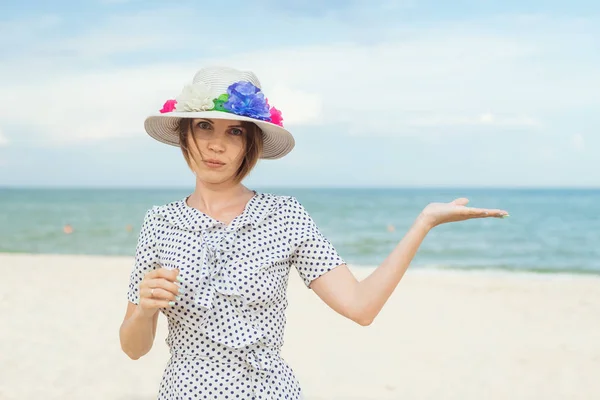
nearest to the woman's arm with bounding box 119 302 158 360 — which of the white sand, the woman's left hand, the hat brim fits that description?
the hat brim

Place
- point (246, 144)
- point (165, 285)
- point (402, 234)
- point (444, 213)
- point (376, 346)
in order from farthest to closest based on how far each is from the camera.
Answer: point (402, 234)
point (376, 346)
point (246, 144)
point (444, 213)
point (165, 285)

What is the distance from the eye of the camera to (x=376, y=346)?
6543mm

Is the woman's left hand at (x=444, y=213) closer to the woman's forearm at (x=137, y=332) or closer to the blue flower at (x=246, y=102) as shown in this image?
the blue flower at (x=246, y=102)

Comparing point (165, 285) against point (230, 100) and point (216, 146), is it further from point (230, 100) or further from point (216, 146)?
point (230, 100)

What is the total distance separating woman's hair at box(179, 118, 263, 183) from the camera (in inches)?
86.0

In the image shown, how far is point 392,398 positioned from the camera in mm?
5223

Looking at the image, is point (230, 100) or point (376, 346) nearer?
point (230, 100)

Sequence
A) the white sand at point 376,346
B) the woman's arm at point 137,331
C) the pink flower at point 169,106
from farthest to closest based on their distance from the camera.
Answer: the white sand at point 376,346
the pink flower at point 169,106
the woman's arm at point 137,331

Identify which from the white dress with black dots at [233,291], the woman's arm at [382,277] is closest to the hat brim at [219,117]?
the white dress with black dots at [233,291]

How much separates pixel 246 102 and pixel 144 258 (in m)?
0.51

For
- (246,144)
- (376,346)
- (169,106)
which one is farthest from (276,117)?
(376,346)

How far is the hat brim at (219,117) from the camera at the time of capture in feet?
6.91

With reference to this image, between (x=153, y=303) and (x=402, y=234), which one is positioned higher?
(x=153, y=303)

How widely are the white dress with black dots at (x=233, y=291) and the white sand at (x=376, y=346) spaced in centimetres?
329
